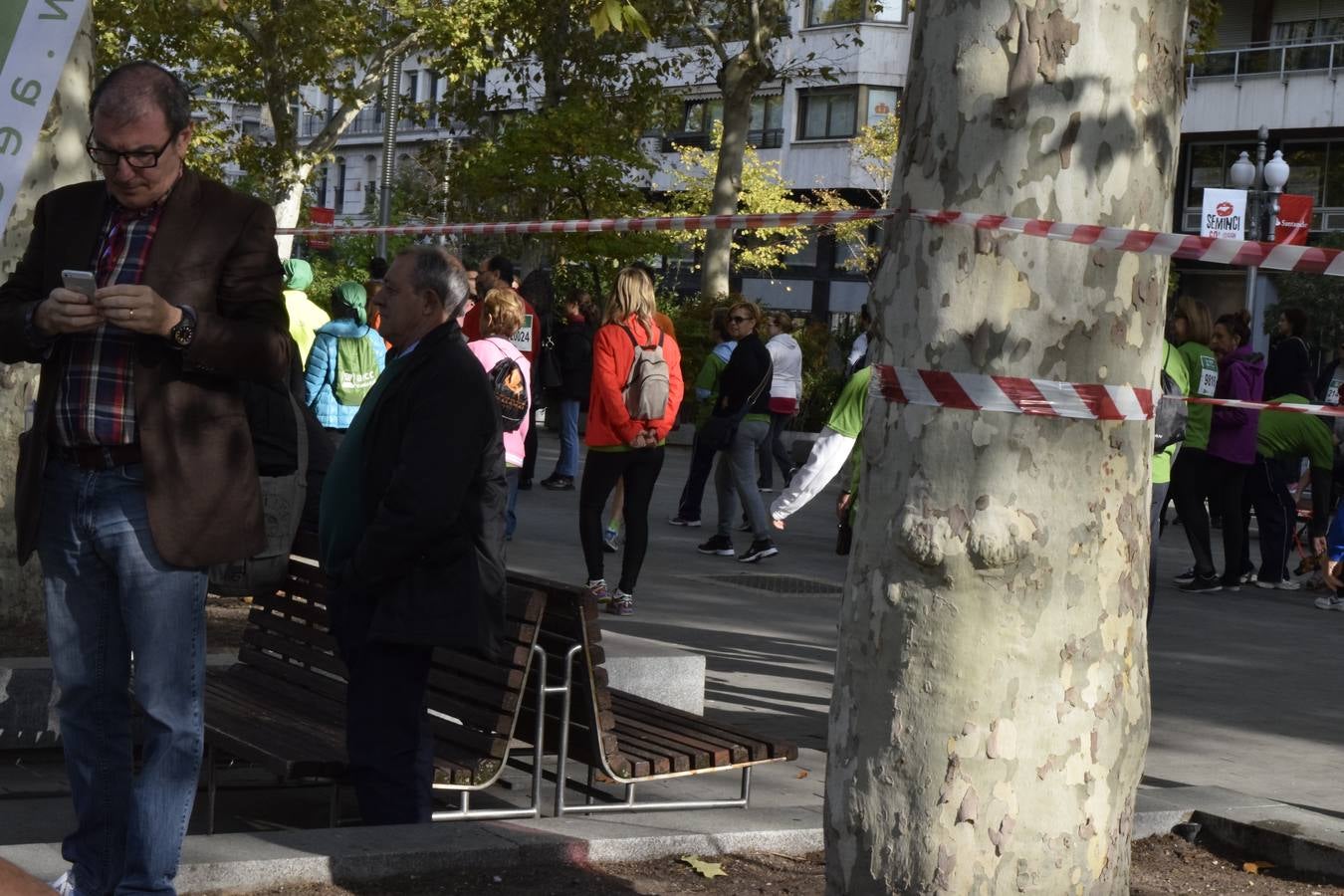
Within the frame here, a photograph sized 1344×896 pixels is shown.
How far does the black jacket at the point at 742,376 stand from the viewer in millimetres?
14164

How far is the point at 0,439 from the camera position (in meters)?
8.73

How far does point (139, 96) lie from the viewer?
12.9 ft

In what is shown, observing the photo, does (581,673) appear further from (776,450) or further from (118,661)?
(776,450)

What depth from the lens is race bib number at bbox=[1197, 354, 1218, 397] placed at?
1238 centimetres

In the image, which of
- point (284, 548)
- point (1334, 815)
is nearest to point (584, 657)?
point (284, 548)

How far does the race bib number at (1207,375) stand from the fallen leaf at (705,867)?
793cm

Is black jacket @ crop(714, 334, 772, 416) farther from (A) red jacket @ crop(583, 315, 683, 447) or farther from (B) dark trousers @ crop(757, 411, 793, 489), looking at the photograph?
(B) dark trousers @ crop(757, 411, 793, 489)

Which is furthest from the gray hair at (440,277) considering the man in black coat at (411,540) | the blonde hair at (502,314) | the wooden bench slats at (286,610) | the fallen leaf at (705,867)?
the blonde hair at (502,314)

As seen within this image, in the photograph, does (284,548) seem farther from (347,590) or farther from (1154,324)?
(1154,324)

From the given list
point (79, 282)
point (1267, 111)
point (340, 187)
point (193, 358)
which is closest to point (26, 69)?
point (79, 282)

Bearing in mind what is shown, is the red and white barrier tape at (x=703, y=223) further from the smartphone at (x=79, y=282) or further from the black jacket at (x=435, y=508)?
the smartphone at (x=79, y=282)

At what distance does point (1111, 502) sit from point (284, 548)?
193 centimetres

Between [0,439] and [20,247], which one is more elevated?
[20,247]

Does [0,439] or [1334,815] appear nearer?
[1334,815]
